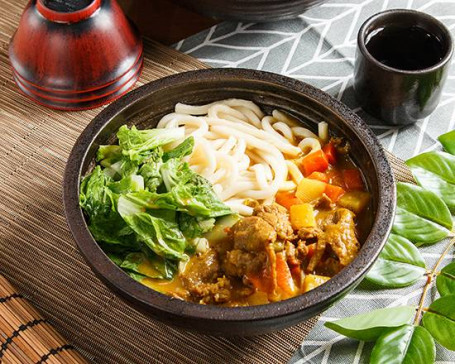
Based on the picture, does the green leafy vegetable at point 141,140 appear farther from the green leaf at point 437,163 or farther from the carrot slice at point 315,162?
the green leaf at point 437,163

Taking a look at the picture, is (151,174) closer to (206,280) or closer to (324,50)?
(206,280)

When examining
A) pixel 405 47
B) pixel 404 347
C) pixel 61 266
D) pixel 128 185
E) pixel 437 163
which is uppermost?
pixel 405 47

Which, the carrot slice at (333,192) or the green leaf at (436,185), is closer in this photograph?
the carrot slice at (333,192)

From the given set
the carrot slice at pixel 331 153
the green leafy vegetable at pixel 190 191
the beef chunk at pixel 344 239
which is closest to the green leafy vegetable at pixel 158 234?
the green leafy vegetable at pixel 190 191

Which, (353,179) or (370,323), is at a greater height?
(353,179)

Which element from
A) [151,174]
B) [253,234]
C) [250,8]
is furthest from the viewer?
[250,8]

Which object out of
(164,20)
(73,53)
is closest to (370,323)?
(73,53)

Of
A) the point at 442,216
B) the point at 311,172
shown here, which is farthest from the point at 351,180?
the point at 442,216
